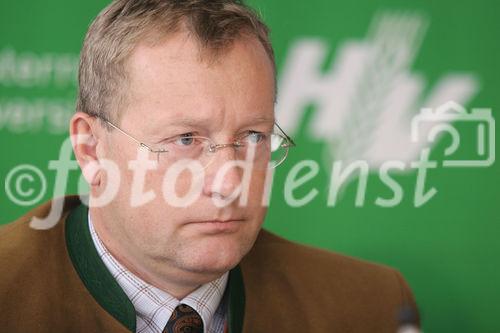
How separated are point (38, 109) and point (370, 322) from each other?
91 cm

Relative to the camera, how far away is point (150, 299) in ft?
5.21

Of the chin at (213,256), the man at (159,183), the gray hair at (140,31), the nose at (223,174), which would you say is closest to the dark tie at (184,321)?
the man at (159,183)

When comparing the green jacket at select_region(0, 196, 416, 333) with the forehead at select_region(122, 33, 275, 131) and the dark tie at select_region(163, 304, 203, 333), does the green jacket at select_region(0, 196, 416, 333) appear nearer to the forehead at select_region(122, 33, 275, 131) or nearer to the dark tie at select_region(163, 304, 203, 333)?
the dark tie at select_region(163, 304, 203, 333)

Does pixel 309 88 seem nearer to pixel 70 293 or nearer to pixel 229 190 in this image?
pixel 229 190

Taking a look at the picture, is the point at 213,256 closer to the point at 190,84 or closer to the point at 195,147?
the point at 195,147

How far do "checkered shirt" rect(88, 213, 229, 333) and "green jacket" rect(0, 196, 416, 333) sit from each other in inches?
1.1

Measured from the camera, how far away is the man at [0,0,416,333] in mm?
1474

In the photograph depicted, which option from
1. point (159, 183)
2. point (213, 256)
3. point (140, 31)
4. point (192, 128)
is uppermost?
point (140, 31)

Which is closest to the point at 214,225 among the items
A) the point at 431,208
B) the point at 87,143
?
the point at 87,143

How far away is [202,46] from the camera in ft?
4.82

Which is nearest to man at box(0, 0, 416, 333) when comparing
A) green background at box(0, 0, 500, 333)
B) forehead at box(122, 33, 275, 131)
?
forehead at box(122, 33, 275, 131)

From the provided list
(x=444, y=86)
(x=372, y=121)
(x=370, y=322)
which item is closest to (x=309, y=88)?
(x=372, y=121)

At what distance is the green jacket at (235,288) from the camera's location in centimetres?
155

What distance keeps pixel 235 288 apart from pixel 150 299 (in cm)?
20
